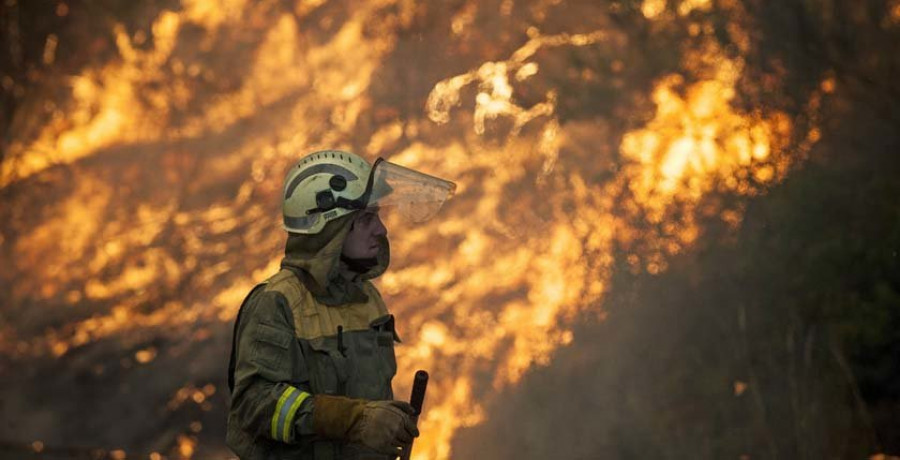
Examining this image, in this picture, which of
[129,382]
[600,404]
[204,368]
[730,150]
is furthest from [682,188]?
[129,382]

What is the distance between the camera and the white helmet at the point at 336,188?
3316 millimetres

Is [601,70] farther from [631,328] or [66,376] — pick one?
[66,376]

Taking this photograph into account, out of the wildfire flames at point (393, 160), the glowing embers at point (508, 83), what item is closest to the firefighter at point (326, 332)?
the wildfire flames at point (393, 160)

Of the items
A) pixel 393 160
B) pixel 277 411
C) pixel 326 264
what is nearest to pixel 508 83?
pixel 393 160

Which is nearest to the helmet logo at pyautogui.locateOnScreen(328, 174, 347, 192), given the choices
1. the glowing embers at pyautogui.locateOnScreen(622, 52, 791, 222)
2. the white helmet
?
the white helmet

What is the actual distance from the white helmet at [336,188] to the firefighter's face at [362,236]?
0.14ft

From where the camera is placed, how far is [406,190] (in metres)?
3.42

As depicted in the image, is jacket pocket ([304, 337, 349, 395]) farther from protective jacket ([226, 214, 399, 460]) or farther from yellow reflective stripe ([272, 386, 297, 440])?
yellow reflective stripe ([272, 386, 297, 440])

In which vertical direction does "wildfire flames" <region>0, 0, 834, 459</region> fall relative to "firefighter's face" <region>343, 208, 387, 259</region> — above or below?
above

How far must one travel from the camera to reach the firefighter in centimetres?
307

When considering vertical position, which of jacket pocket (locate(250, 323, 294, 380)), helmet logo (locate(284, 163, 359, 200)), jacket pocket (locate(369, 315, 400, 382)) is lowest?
jacket pocket (locate(250, 323, 294, 380))

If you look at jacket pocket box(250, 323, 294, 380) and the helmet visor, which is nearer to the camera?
jacket pocket box(250, 323, 294, 380)

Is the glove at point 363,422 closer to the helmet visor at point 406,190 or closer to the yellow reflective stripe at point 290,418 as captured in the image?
the yellow reflective stripe at point 290,418

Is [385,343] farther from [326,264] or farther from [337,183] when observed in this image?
[337,183]
